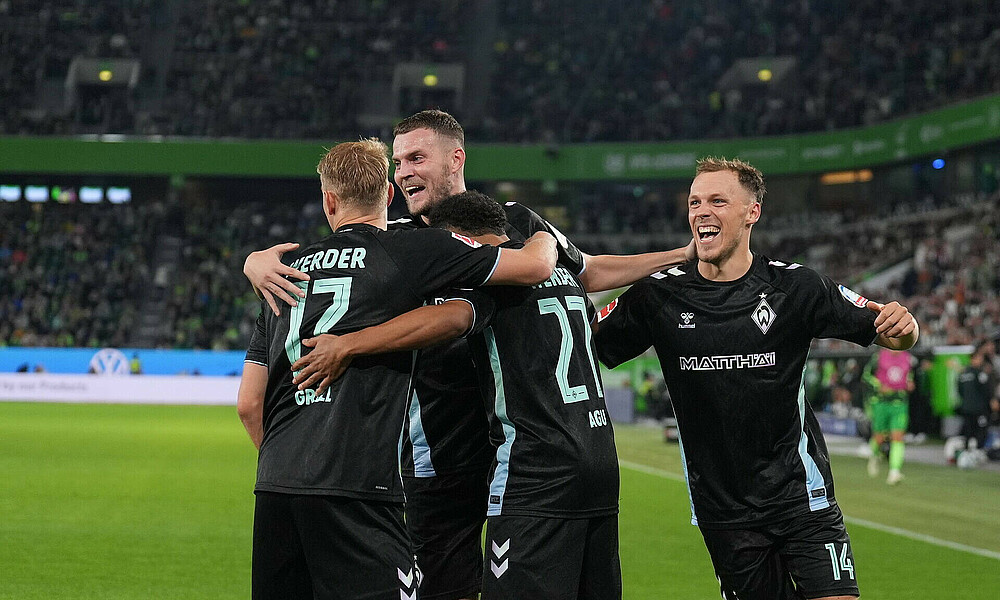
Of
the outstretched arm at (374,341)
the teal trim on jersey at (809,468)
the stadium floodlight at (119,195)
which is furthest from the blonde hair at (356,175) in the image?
the stadium floodlight at (119,195)

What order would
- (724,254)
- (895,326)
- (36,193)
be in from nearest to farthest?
(895,326)
(724,254)
(36,193)

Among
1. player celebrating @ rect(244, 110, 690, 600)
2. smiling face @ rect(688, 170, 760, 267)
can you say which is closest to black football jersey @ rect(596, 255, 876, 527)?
smiling face @ rect(688, 170, 760, 267)

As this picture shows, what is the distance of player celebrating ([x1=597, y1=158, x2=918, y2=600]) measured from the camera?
4699 millimetres

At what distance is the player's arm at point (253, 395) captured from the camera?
4.38 m

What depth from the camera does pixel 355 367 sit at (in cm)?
405

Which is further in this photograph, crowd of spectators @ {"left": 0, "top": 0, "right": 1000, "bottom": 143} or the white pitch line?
crowd of spectators @ {"left": 0, "top": 0, "right": 1000, "bottom": 143}

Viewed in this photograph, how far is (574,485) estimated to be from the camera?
412 centimetres

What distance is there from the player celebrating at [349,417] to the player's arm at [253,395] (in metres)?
0.17

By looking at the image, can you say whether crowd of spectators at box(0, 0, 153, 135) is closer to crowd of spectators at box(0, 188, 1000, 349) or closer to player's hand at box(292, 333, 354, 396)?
crowd of spectators at box(0, 188, 1000, 349)

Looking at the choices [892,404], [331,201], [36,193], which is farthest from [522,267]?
[36,193]

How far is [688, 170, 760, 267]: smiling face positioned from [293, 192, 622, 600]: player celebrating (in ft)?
2.92

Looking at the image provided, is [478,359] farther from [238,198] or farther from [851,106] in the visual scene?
[238,198]

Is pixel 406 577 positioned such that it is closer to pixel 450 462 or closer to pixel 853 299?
pixel 450 462

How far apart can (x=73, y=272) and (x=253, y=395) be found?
38065 millimetres
